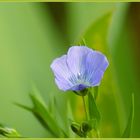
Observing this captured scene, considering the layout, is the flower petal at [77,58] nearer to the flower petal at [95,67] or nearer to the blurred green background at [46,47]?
the flower petal at [95,67]

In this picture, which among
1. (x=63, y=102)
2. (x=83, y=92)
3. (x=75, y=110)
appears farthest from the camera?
(x=63, y=102)

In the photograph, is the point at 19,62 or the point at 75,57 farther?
the point at 19,62

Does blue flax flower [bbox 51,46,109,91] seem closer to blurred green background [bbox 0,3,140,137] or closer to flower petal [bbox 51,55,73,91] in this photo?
flower petal [bbox 51,55,73,91]

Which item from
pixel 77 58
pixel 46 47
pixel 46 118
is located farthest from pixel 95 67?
pixel 46 47

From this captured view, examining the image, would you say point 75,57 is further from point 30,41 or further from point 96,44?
point 30,41

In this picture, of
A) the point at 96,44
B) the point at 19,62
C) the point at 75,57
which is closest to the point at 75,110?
the point at 96,44

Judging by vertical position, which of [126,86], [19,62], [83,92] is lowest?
[126,86]

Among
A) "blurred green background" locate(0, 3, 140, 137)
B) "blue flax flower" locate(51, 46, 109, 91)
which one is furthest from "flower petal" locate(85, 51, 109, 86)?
"blurred green background" locate(0, 3, 140, 137)

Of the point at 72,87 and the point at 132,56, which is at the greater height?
the point at 72,87

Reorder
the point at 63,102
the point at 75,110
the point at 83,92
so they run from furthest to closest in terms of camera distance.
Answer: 1. the point at 63,102
2. the point at 75,110
3. the point at 83,92
